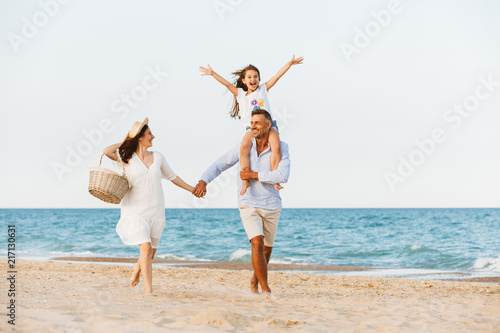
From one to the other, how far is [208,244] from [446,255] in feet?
34.5

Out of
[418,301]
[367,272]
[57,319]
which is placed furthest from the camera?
[367,272]

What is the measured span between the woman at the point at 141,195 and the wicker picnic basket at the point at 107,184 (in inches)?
7.6

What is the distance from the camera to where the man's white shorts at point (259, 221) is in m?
6.17

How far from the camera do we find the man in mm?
6121

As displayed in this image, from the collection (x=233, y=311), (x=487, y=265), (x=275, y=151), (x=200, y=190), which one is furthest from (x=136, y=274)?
(x=487, y=265)

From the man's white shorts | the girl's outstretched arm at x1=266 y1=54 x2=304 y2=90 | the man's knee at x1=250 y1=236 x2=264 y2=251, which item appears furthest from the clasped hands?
the girl's outstretched arm at x1=266 y1=54 x2=304 y2=90

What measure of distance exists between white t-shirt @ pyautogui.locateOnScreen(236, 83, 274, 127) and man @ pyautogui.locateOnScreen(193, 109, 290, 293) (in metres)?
0.61

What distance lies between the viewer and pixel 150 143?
6.04 meters

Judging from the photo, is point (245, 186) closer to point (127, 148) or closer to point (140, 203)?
point (140, 203)

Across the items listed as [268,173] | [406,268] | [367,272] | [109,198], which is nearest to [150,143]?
[109,198]

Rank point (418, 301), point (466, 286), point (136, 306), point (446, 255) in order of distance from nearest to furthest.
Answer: point (136, 306), point (418, 301), point (466, 286), point (446, 255)

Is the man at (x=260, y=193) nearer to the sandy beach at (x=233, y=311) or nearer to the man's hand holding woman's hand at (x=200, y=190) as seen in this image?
the man's hand holding woman's hand at (x=200, y=190)

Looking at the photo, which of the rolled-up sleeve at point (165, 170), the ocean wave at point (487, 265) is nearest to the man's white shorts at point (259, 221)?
the rolled-up sleeve at point (165, 170)

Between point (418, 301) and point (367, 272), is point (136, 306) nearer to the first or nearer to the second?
point (418, 301)
